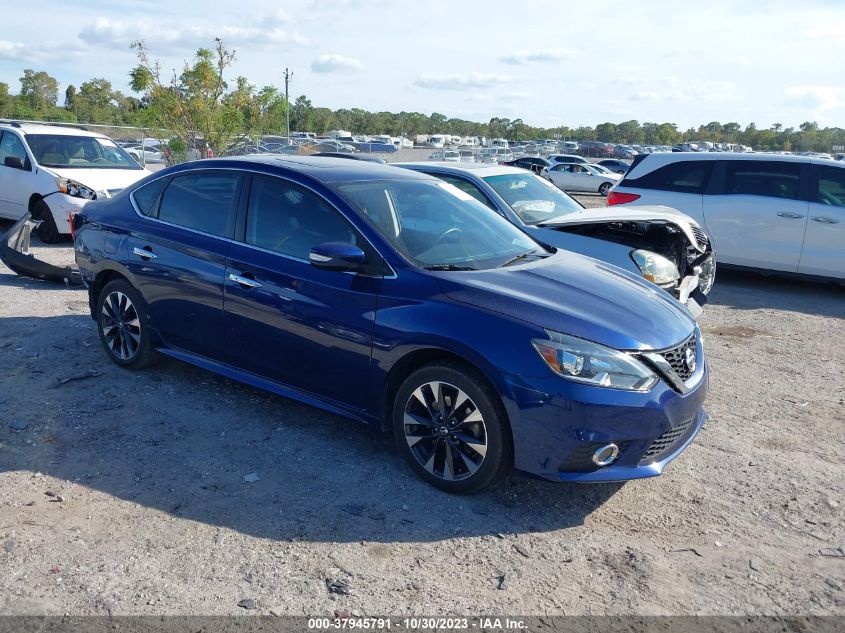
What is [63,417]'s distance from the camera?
16.4 ft

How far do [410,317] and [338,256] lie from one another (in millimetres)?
538

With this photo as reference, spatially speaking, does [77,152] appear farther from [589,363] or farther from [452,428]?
[589,363]

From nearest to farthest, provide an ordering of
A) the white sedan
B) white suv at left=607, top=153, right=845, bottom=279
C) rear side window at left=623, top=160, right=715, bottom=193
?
white suv at left=607, top=153, right=845, bottom=279 → rear side window at left=623, top=160, right=715, bottom=193 → the white sedan

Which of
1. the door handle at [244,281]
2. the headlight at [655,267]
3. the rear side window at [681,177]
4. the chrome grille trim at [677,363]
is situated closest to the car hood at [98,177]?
the door handle at [244,281]

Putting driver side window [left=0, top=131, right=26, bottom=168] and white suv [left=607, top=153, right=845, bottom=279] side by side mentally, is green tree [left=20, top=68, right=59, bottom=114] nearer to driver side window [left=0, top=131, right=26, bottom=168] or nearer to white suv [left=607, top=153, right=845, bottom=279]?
driver side window [left=0, top=131, right=26, bottom=168]

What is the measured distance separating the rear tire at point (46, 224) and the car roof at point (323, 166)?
666 centimetres

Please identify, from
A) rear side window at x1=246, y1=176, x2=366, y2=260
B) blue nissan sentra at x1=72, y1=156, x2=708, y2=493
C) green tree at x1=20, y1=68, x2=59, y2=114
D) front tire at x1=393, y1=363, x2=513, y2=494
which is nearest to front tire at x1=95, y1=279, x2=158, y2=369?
blue nissan sentra at x1=72, y1=156, x2=708, y2=493

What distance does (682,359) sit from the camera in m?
4.12

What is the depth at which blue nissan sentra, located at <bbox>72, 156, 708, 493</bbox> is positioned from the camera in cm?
377

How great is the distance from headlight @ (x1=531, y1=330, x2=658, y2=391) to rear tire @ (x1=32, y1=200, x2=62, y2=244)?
959 cm

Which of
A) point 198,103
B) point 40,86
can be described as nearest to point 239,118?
point 198,103

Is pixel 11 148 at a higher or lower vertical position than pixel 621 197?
higher

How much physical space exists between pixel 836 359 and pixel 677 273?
1.77 m

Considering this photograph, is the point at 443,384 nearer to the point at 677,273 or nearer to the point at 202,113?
the point at 677,273
